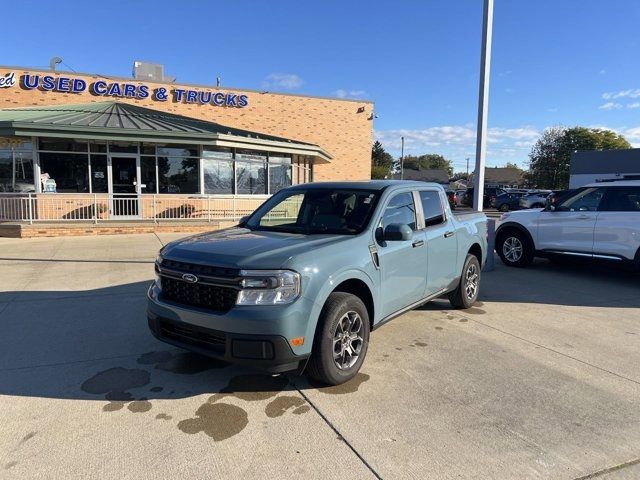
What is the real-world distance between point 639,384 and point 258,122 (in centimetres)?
2164

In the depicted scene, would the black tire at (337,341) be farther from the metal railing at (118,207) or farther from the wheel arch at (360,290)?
the metal railing at (118,207)

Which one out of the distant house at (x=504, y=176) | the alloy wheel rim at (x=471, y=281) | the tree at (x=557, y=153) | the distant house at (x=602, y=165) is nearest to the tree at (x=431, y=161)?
the distant house at (x=504, y=176)

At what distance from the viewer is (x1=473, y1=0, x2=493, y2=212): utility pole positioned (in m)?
9.20

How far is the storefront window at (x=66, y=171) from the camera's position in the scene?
1574 cm

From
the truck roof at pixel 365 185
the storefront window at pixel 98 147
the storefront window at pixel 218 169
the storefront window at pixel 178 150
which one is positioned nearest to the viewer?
the truck roof at pixel 365 185

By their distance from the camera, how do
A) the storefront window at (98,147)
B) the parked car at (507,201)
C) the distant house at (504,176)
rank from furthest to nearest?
the distant house at (504,176) → the parked car at (507,201) → the storefront window at (98,147)

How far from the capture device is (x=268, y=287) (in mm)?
3439

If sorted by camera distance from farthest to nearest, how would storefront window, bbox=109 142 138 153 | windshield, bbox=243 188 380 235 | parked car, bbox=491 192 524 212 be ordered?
parked car, bbox=491 192 524 212 → storefront window, bbox=109 142 138 153 → windshield, bbox=243 188 380 235

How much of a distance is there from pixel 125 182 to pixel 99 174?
0.88 meters

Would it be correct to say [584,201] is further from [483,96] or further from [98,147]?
[98,147]

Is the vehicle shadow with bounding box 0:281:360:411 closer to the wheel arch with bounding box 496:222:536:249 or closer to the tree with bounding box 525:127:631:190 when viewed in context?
the wheel arch with bounding box 496:222:536:249

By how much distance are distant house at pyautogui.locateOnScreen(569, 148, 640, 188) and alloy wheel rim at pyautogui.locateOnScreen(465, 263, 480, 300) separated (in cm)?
3960

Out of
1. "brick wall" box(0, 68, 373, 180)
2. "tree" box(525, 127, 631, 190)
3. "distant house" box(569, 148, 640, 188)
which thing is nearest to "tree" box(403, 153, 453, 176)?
"tree" box(525, 127, 631, 190)

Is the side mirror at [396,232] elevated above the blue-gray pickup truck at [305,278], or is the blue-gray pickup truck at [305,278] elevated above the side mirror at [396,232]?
the side mirror at [396,232]
